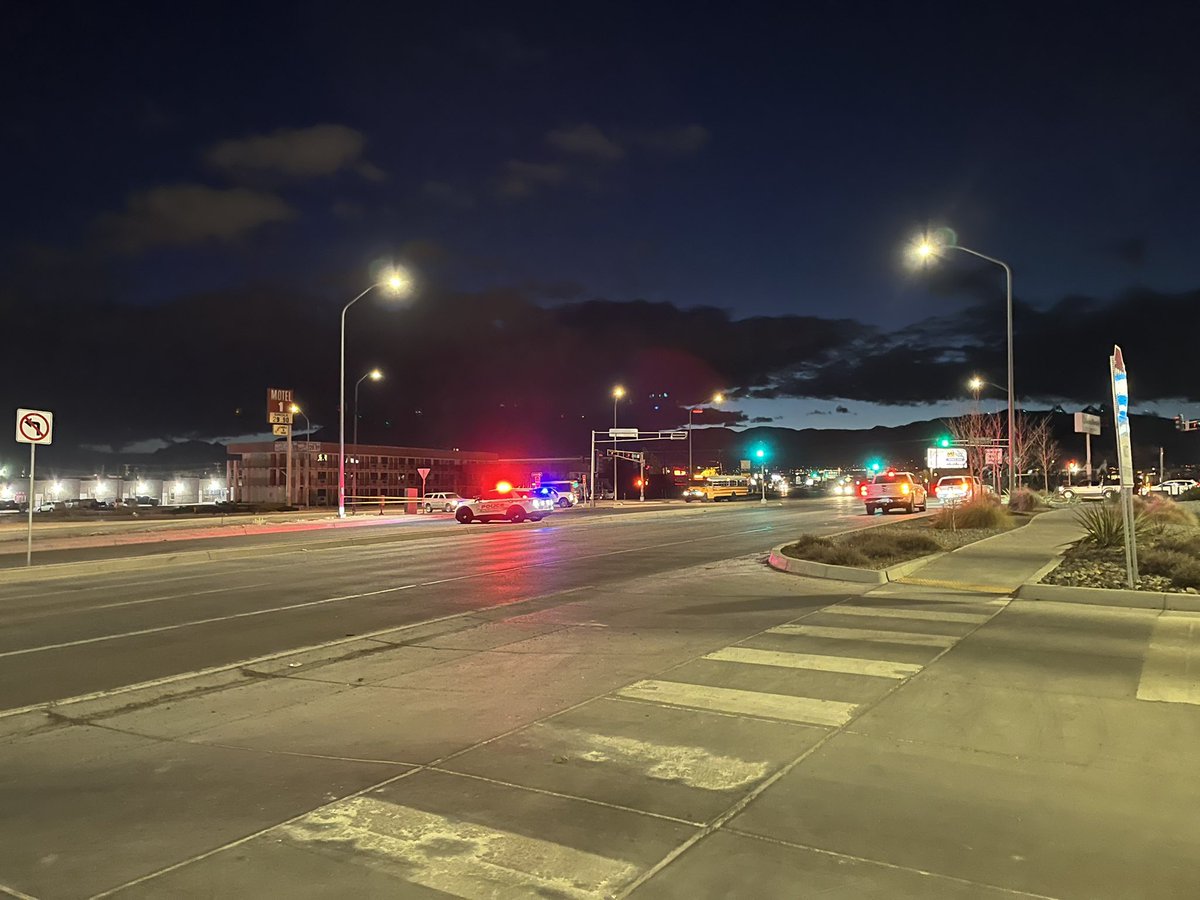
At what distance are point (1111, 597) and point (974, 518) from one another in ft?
42.4

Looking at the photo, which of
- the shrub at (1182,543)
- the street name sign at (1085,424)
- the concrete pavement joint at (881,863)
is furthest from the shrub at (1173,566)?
the street name sign at (1085,424)

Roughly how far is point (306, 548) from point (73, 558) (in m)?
5.52

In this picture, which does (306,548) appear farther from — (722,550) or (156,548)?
(722,550)

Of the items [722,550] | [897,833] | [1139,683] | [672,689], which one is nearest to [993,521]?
[722,550]

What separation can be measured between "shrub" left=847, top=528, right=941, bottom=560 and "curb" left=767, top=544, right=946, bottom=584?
1.40 ft

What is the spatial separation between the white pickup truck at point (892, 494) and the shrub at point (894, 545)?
20.9 meters

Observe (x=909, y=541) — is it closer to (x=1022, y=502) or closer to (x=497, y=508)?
(x=1022, y=502)

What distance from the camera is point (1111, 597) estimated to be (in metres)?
11.5

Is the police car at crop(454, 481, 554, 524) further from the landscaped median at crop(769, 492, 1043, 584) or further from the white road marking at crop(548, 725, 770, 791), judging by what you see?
the white road marking at crop(548, 725, 770, 791)

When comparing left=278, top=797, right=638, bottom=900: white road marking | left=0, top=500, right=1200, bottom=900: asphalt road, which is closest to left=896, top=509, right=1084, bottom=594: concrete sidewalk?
left=0, top=500, right=1200, bottom=900: asphalt road

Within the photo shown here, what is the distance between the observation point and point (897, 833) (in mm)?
4406

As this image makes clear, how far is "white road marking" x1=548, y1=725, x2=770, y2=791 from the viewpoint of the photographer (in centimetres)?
517

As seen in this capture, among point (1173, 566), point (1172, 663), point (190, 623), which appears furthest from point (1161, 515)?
point (190, 623)

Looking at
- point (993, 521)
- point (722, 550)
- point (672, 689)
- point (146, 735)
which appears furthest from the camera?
point (993, 521)
